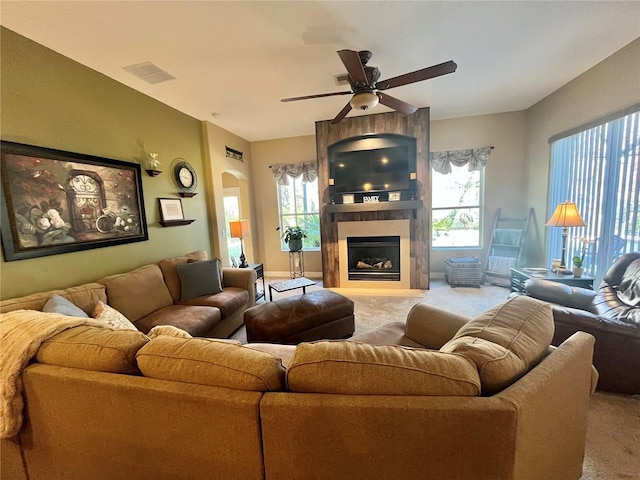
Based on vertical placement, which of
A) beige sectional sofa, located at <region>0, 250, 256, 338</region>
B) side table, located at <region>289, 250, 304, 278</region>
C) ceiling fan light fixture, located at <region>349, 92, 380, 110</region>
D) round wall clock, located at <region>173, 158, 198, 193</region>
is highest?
ceiling fan light fixture, located at <region>349, 92, 380, 110</region>

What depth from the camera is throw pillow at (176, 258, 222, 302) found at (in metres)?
3.00

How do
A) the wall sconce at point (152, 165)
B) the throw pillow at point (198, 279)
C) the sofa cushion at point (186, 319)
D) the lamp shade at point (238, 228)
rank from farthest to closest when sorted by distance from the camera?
the lamp shade at point (238, 228)
the wall sconce at point (152, 165)
the throw pillow at point (198, 279)
the sofa cushion at point (186, 319)

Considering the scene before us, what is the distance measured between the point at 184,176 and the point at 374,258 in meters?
3.30

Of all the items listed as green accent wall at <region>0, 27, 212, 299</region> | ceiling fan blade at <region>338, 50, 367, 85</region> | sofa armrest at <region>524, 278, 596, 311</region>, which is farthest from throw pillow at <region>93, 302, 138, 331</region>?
sofa armrest at <region>524, 278, 596, 311</region>

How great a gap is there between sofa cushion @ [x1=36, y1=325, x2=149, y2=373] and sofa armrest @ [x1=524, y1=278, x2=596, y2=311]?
9.52 feet

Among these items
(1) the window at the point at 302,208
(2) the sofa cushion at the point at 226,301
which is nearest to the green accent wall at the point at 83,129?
(2) the sofa cushion at the point at 226,301

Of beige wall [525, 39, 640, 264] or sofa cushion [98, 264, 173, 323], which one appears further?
beige wall [525, 39, 640, 264]

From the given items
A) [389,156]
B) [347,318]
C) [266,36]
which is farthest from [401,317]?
[266,36]

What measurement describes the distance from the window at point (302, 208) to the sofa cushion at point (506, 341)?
438cm

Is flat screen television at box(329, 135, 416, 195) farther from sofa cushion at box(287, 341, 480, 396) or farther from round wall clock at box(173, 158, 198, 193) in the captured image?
sofa cushion at box(287, 341, 480, 396)

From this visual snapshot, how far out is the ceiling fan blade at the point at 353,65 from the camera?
6.42ft

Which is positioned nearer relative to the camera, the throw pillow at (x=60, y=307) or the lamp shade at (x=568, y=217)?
the throw pillow at (x=60, y=307)

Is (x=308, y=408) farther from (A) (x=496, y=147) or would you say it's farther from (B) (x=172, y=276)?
(A) (x=496, y=147)

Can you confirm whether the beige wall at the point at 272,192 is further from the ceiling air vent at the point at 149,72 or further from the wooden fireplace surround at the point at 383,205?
the ceiling air vent at the point at 149,72
